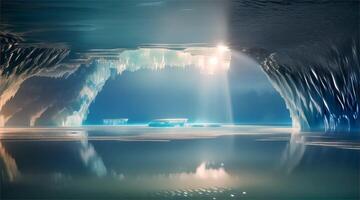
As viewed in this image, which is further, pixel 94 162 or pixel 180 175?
pixel 94 162

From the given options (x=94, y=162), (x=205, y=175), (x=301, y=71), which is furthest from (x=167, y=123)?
(x=205, y=175)

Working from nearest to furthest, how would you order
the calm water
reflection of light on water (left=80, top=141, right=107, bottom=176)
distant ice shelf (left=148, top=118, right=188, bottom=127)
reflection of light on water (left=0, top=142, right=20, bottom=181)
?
the calm water
reflection of light on water (left=0, top=142, right=20, bottom=181)
reflection of light on water (left=80, top=141, right=107, bottom=176)
distant ice shelf (left=148, top=118, right=188, bottom=127)

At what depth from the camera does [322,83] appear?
54.4 feet

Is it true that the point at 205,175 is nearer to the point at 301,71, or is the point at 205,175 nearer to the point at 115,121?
the point at 301,71

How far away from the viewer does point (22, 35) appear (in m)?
13.9

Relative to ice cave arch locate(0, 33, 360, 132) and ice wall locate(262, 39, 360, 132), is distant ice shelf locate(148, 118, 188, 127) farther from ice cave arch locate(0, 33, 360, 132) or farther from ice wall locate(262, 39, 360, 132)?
ice wall locate(262, 39, 360, 132)

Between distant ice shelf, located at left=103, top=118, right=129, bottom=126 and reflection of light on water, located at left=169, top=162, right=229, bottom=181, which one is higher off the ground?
distant ice shelf, located at left=103, top=118, right=129, bottom=126

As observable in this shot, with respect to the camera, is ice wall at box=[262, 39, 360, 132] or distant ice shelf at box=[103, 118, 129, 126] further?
distant ice shelf at box=[103, 118, 129, 126]

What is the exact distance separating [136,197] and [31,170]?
7.50ft

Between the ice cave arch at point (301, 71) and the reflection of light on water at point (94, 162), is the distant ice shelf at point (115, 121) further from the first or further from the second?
the reflection of light on water at point (94, 162)

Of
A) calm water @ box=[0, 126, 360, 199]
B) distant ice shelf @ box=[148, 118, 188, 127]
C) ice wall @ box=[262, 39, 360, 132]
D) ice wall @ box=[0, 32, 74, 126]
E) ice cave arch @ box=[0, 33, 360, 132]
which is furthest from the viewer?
distant ice shelf @ box=[148, 118, 188, 127]

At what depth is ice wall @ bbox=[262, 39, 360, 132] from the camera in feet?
45.9

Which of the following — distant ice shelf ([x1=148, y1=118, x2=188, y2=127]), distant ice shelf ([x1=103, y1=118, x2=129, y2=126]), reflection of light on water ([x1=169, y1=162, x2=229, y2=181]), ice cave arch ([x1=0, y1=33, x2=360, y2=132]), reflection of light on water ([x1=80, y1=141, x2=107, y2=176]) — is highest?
ice cave arch ([x1=0, y1=33, x2=360, y2=132])

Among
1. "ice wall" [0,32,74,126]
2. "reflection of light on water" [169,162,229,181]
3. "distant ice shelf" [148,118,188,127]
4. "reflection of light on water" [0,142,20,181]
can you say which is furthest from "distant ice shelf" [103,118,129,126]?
"reflection of light on water" [169,162,229,181]
